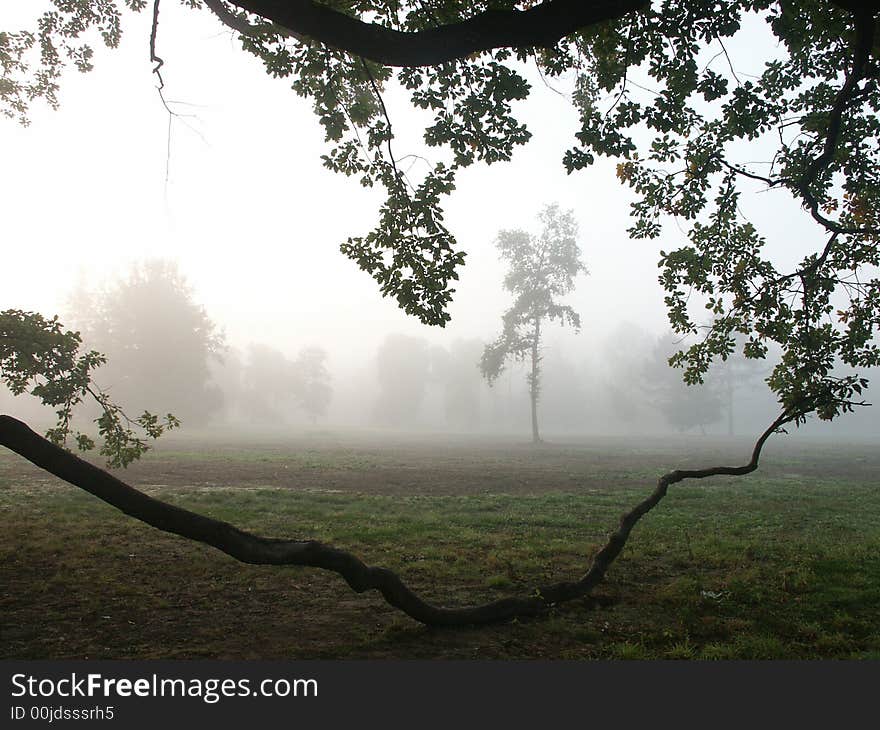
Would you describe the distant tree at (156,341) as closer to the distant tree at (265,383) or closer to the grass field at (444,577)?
the distant tree at (265,383)

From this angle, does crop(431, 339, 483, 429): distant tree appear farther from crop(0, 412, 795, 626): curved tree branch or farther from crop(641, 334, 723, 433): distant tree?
crop(0, 412, 795, 626): curved tree branch

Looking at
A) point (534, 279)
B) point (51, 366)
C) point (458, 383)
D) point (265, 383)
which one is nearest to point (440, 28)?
point (51, 366)

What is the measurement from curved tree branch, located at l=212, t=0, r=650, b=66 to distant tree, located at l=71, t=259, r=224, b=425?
63803mm

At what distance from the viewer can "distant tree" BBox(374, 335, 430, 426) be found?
113 m

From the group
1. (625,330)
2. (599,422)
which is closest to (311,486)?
(599,422)

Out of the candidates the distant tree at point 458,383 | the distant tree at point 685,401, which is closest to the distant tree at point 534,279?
the distant tree at point 685,401

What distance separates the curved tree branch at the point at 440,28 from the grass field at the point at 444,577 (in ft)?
21.3

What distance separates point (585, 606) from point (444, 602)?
2.02m

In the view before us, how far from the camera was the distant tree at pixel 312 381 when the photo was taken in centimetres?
10744

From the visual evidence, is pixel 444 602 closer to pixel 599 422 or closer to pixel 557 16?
pixel 557 16

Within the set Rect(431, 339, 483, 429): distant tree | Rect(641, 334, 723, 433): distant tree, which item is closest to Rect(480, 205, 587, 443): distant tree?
Rect(641, 334, 723, 433): distant tree

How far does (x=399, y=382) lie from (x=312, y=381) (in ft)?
58.9

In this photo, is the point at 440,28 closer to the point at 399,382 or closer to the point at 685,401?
the point at 685,401

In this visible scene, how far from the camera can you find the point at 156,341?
62.7 meters
